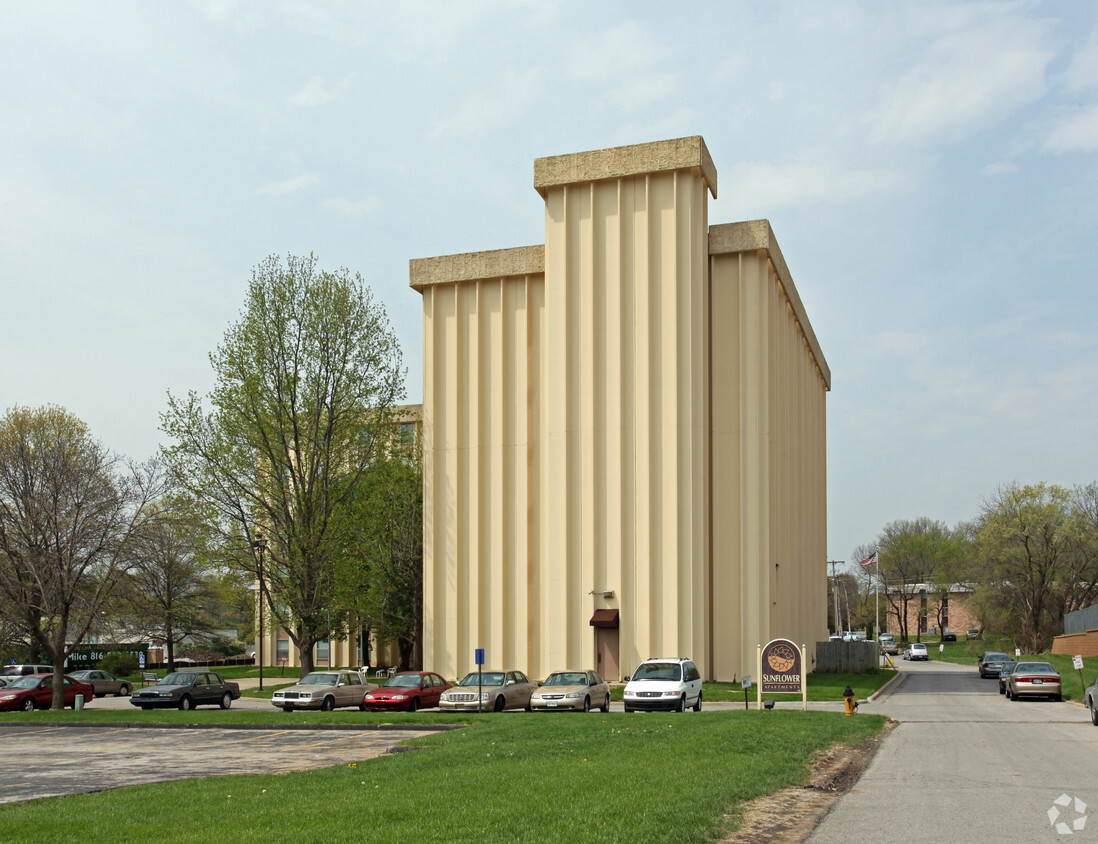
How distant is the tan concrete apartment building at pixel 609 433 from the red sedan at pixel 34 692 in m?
14.6

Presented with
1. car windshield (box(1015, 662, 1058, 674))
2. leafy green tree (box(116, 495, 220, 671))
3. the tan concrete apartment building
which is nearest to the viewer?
car windshield (box(1015, 662, 1058, 674))

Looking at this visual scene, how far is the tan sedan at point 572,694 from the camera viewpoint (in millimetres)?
30141

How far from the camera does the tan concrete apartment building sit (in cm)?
4281

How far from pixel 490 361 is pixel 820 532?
31.0 m

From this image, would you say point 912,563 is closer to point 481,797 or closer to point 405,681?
point 405,681

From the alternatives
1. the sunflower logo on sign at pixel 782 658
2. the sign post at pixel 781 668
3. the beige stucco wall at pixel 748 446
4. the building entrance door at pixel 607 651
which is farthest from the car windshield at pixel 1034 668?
the building entrance door at pixel 607 651

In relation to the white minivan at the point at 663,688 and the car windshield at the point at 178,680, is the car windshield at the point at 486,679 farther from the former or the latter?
the car windshield at the point at 178,680

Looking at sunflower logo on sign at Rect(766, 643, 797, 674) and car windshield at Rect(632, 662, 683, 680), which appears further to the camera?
car windshield at Rect(632, 662, 683, 680)

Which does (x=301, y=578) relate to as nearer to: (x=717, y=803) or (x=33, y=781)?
(x=33, y=781)

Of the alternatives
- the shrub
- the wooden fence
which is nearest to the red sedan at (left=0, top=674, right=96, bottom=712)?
the shrub

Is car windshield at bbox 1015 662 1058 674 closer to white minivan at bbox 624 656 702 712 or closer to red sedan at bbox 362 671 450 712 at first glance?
white minivan at bbox 624 656 702 712

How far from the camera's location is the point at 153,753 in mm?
20891

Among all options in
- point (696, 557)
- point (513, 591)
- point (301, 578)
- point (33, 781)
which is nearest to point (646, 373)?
point (696, 557)

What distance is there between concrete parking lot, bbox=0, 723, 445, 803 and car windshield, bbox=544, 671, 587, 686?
277 inches
